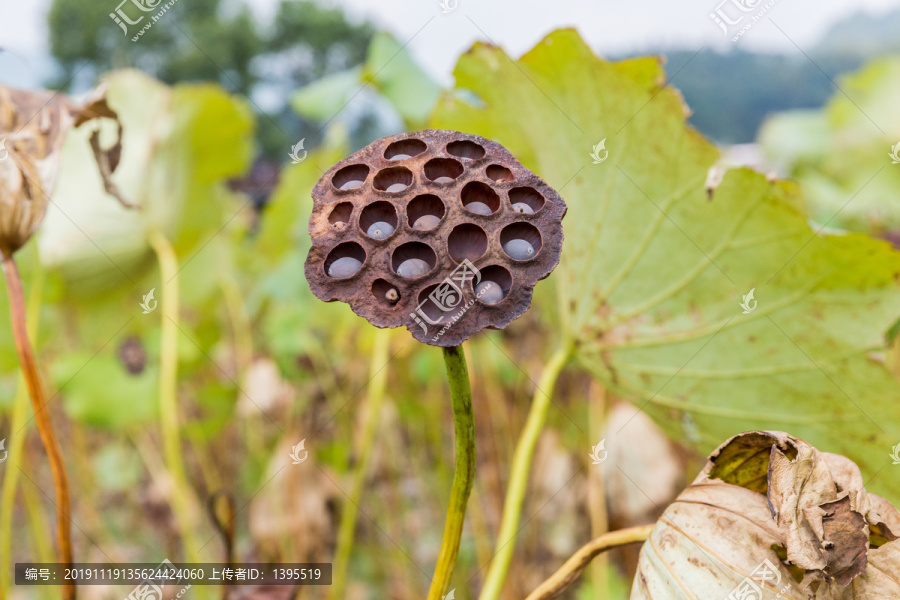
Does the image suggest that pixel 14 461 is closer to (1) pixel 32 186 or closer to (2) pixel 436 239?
(1) pixel 32 186

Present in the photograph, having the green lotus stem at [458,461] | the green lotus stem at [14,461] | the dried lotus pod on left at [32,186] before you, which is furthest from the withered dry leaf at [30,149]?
the green lotus stem at [458,461]

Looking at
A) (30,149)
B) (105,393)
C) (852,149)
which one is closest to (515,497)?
(30,149)

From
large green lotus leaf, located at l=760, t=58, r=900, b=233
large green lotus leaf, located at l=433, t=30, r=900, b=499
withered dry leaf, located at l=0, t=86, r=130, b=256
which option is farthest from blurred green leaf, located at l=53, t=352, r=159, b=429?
large green lotus leaf, located at l=760, t=58, r=900, b=233

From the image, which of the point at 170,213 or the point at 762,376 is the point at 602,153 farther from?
the point at 170,213

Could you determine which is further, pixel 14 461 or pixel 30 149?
pixel 14 461

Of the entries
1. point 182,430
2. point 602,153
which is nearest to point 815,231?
point 602,153
